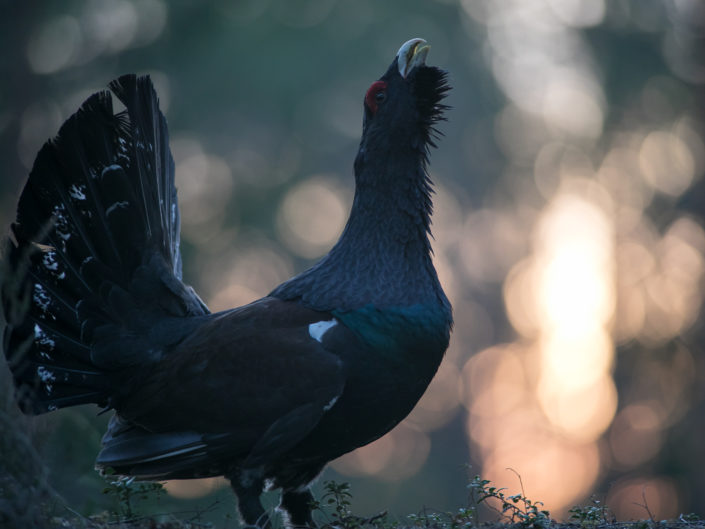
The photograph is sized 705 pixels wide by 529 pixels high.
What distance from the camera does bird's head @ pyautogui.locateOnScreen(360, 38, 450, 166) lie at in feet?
15.5

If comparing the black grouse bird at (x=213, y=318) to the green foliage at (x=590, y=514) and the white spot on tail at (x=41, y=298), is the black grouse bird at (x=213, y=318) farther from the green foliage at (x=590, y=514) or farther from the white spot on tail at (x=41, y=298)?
the green foliage at (x=590, y=514)

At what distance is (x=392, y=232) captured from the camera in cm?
462

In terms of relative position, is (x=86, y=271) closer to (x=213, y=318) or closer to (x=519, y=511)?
(x=213, y=318)

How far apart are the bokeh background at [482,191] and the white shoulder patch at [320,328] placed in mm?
11465

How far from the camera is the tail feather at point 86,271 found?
482cm

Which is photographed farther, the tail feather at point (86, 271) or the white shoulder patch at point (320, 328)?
A: the tail feather at point (86, 271)

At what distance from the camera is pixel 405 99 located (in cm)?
475

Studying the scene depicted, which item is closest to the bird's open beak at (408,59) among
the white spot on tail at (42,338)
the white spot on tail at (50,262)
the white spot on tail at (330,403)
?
the white spot on tail at (330,403)

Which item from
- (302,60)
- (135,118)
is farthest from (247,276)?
(135,118)

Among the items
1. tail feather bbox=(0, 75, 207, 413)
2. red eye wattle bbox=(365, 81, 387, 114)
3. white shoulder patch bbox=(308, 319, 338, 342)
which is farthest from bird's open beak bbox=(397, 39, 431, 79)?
tail feather bbox=(0, 75, 207, 413)

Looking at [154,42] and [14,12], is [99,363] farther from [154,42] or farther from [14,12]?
[154,42]

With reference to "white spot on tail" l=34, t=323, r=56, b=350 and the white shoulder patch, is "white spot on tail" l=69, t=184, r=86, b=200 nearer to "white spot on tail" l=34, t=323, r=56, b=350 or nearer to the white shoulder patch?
"white spot on tail" l=34, t=323, r=56, b=350

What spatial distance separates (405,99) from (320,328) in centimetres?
143

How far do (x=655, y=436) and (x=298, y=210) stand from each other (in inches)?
372
